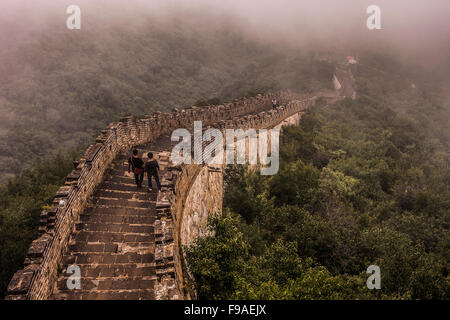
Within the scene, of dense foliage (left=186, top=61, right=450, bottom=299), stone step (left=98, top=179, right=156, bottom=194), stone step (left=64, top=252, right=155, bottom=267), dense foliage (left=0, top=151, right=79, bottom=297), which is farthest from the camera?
dense foliage (left=0, top=151, right=79, bottom=297)

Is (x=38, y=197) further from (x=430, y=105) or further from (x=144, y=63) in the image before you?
(x=430, y=105)

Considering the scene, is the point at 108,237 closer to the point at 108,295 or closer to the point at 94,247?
the point at 94,247

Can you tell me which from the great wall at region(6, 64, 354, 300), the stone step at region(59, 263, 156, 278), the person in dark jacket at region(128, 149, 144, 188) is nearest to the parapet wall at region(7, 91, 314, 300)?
the great wall at region(6, 64, 354, 300)

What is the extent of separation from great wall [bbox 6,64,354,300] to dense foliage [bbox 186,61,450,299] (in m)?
1.33

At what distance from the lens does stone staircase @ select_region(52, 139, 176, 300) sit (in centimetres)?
695

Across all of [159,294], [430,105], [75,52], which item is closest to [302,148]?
[159,294]

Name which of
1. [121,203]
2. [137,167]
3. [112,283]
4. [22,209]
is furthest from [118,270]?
[22,209]

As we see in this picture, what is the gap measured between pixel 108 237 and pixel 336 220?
12110mm

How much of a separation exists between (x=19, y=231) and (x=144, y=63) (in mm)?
53363

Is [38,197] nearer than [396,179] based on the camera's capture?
Yes

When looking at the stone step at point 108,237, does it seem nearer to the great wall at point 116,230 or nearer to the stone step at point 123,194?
the great wall at point 116,230

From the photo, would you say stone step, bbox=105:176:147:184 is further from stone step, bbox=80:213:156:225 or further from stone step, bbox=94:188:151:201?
stone step, bbox=80:213:156:225

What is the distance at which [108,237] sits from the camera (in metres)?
8.37

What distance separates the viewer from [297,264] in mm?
11586
